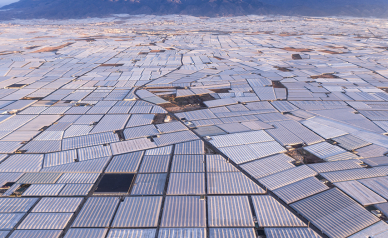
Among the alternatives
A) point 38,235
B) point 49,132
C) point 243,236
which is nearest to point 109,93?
point 49,132

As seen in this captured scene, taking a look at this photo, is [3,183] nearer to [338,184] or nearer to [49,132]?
[49,132]

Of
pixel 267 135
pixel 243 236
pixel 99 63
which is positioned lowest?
pixel 243 236

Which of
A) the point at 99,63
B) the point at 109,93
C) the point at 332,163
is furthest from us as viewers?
the point at 99,63

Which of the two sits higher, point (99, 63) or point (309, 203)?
point (99, 63)

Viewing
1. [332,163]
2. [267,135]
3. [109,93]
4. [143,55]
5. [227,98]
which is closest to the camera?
[332,163]

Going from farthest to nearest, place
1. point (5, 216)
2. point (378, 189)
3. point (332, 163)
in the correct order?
point (332, 163) < point (378, 189) < point (5, 216)

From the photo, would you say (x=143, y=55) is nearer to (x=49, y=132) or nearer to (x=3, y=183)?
(x=49, y=132)

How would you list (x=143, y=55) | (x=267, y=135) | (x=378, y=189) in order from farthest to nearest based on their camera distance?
1. (x=143, y=55)
2. (x=267, y=135)
3. (x=378, y=189)

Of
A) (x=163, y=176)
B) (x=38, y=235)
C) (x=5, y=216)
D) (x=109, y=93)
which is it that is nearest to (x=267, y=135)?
(x=163, y=176)

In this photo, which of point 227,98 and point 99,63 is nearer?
point 227,98
